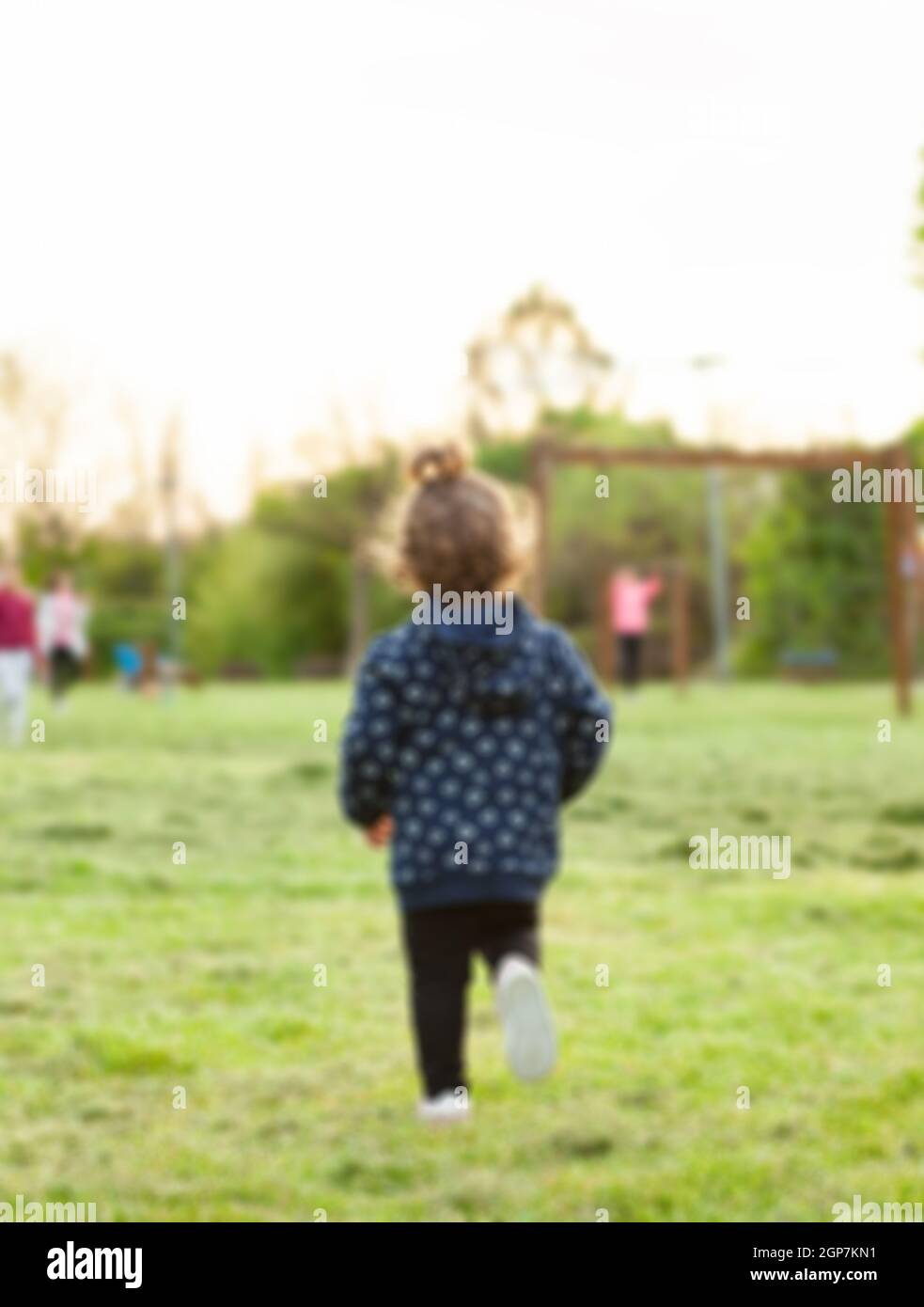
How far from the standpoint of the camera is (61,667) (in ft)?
75.0

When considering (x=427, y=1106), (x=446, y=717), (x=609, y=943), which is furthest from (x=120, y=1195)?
(x=609, y=943)

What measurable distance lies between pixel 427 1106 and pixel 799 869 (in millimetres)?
4380

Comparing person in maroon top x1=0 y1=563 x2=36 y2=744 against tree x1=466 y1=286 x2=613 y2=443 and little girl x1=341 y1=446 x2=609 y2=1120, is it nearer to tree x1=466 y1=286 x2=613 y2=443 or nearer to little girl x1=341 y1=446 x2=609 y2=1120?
little girl x1=341 y1=446 x2=609 y2=1120

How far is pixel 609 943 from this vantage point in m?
6.78

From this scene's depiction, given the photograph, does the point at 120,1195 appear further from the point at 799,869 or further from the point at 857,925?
the point at 799,869

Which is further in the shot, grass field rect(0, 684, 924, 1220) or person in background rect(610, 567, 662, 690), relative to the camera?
person in background rect(610, 567, 662, 690)

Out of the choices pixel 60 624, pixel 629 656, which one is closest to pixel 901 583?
pixel 629 656

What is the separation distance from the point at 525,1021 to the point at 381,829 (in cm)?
57

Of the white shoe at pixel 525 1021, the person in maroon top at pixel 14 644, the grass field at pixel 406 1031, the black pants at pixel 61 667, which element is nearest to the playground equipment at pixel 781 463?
the person in maroon top at pixel 14 644

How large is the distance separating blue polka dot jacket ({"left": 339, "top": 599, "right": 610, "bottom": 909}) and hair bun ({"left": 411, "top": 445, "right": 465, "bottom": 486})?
37 centimetres

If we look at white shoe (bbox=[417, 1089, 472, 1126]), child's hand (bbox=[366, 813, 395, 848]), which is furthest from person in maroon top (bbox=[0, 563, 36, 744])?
child's hand (bbox=[366, 813, 395, 848])

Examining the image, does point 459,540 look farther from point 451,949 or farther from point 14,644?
point 14,644

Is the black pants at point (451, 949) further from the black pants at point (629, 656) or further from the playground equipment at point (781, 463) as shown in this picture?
the black pants at point (629, 656)

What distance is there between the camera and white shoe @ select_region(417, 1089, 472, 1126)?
4359 millimetres
